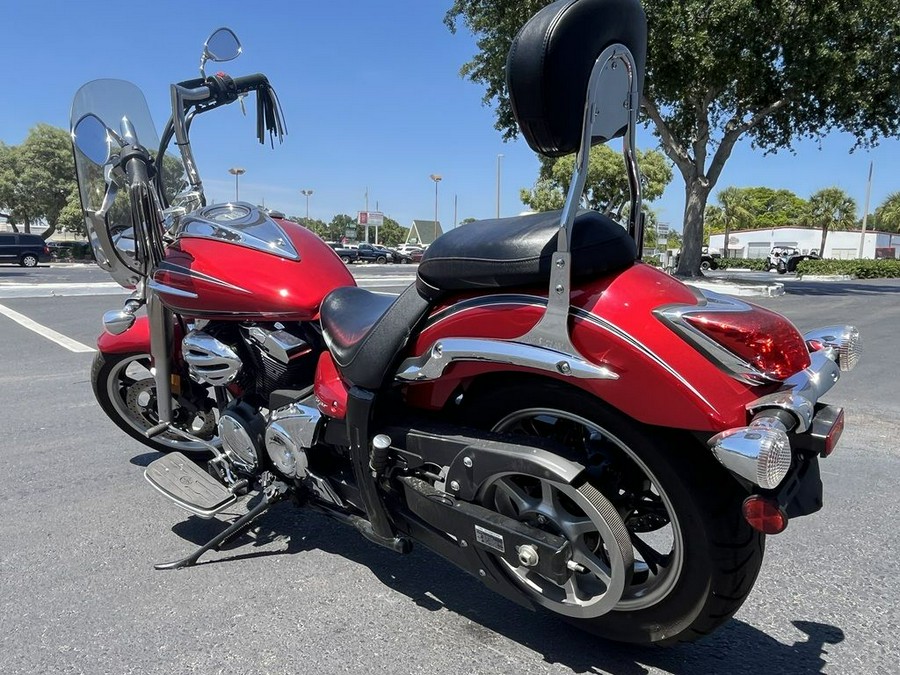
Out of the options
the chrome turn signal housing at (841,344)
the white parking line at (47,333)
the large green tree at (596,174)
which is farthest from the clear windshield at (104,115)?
Answer: the large green tree at (596,174)

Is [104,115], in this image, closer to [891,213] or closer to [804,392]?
[804,392]

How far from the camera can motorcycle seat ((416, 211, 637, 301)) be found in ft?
5.54

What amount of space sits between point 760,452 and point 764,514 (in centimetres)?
22

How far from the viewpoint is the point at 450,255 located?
6.13ft

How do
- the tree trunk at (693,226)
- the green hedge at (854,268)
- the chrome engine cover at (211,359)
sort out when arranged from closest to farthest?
the chrome engine cover at (211,359), the tree trunk at (693,226), the green hedge at (854,268)

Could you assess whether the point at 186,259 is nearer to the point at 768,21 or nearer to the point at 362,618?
the point at 362,618

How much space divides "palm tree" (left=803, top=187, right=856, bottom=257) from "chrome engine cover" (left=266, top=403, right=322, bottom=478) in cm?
5997

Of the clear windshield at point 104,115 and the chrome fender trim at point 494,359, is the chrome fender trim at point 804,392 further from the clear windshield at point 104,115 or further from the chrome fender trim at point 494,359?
the clear windshield at point 104,115

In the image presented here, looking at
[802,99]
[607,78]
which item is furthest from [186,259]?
[802,99]

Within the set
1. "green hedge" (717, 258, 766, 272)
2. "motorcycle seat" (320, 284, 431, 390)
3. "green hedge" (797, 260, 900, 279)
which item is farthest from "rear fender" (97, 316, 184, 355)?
"green hedge" (717, 258, 766, 272)

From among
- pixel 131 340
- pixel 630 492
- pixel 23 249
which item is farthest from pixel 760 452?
pixel 23 249

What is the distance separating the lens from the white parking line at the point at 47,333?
7199mm

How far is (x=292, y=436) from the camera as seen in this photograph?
2354mm

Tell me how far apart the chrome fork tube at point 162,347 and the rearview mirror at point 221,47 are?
1.17 m
